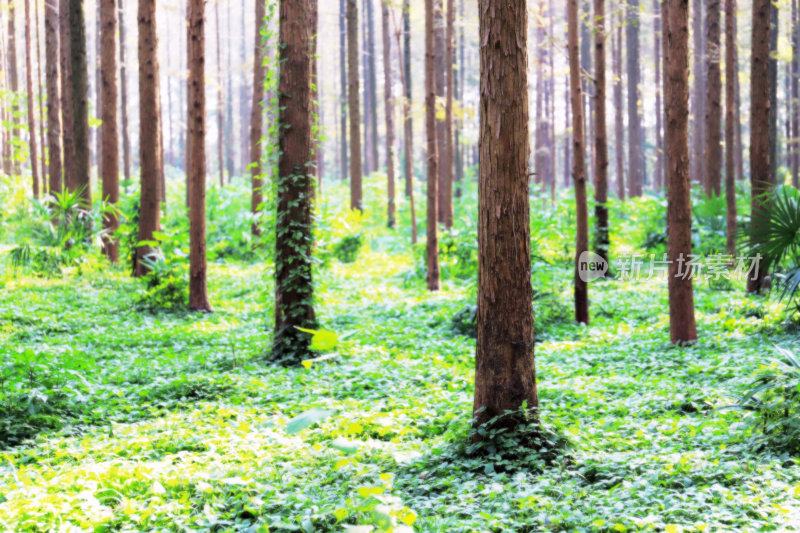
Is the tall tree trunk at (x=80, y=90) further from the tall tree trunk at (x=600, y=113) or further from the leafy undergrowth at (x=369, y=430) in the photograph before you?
the tall tree trunk at (x=600, y=113)

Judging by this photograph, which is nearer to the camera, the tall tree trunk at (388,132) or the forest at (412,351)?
the forest at (412,351)

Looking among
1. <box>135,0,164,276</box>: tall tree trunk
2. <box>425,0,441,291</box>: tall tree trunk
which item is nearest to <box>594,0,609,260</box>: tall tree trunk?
<box>425,0,441,291</box>: tall tree trunk

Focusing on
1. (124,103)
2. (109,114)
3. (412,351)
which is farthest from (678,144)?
(124,103)

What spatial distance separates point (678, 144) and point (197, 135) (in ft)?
23.4

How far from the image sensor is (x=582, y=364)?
25.7 ft

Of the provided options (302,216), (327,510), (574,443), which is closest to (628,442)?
(574,443)

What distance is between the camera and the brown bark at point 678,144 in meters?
7.53

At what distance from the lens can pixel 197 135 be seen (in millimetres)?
10344

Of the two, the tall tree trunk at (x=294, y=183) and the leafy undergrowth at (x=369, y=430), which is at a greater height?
the tall tree trunk at (x=294, y=183)

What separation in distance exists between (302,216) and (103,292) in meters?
6.03

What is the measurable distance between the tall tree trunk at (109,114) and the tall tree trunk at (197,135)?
335 cm

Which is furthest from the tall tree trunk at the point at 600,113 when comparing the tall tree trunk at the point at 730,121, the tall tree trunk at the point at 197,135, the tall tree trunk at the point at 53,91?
the tall tree trunk at the point at 53,91

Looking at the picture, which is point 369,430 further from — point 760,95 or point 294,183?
point 760,95

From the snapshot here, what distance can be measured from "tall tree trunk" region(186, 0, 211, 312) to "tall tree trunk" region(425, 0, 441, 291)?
417cm
